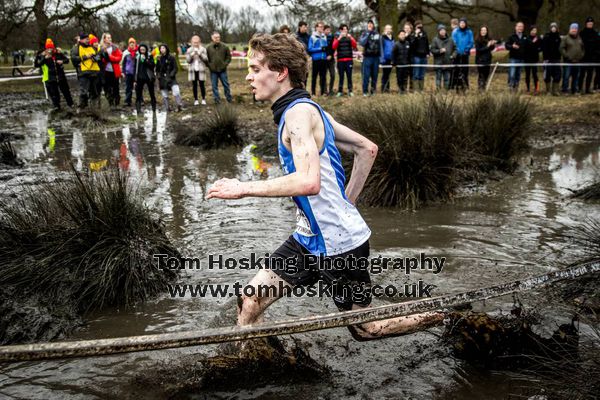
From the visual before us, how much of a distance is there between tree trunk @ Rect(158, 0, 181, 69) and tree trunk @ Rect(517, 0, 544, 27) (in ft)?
55.0

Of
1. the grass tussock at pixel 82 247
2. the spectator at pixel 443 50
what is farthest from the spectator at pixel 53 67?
the grass tussock at pixel 82 247

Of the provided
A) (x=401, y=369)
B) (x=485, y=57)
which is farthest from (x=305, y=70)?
(x=485, y=57)

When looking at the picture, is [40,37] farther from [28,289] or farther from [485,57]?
[28,289]

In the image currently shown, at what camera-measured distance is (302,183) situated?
2.54 m

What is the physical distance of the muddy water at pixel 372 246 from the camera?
128 inches

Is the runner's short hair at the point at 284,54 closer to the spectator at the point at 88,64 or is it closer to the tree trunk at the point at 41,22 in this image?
the spectator at the point at 88,64

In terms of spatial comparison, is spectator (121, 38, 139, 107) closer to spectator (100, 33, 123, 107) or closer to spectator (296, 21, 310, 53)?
spectator (100, 33, 123, 107)

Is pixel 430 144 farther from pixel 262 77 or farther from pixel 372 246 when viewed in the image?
pixel 262 77

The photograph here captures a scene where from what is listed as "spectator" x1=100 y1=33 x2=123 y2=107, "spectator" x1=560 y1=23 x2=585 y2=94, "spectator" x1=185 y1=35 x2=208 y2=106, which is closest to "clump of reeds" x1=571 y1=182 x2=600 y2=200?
"spectator" x1=560 y1=23 x2=585 y2=94

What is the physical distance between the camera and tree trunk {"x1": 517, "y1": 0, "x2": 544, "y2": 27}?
2678cm

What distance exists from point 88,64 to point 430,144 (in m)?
11.4

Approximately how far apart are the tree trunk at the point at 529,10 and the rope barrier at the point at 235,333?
27659mm

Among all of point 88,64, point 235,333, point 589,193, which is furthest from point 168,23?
point 235,333

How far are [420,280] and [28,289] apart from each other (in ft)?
10.5
